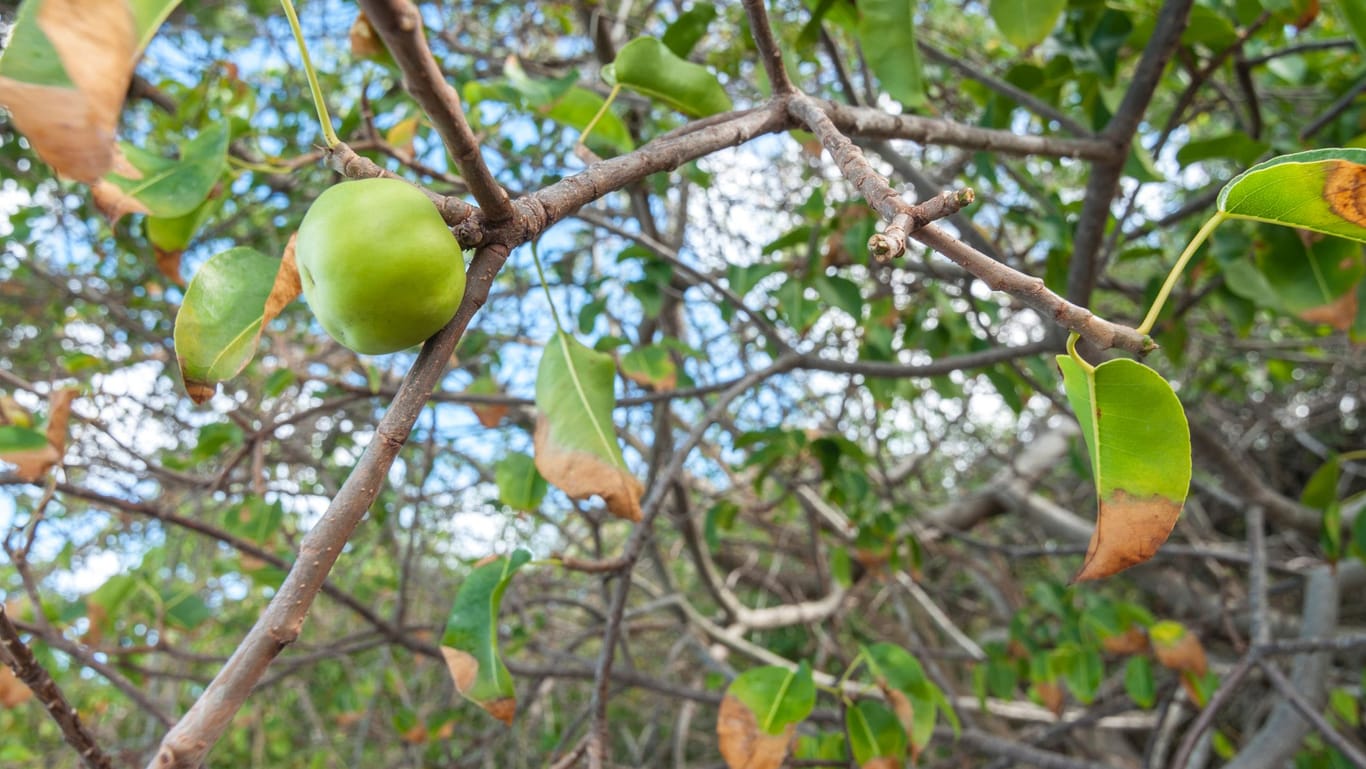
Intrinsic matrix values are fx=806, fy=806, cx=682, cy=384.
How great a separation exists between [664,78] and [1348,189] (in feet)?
2.32

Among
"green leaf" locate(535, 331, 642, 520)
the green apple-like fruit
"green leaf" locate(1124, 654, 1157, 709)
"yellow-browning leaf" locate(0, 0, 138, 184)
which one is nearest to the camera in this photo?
"yellow-browning leaf" locate(0, 0, 138, 184)

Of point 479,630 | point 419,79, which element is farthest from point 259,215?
point 419,79

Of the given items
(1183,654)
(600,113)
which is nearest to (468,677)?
(600,113)

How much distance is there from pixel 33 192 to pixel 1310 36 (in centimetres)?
419

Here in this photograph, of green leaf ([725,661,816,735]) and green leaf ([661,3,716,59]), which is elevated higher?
green leaf ([661,3,716,59])

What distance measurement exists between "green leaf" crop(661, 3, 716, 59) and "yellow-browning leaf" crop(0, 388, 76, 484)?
1110 millimetres

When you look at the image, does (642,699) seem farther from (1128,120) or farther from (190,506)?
(1128,120)

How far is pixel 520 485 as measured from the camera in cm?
140

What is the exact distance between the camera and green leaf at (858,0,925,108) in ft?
3.84

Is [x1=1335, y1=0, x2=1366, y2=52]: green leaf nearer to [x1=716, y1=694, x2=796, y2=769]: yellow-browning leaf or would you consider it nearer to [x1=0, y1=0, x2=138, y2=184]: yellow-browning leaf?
[x1=716, y1=694, x2=796, y2=769]: yellow-browning leaf

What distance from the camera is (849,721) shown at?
50.9 inches

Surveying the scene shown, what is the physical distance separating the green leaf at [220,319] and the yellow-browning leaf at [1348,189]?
0.81 metres

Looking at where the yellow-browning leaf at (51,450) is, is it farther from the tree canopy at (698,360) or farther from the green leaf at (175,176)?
the green leaf at (175,176)

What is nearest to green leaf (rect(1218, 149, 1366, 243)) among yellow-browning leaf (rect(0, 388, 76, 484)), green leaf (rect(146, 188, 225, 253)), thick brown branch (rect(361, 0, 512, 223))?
thick brown branch (rect(361, 0, 512, 223))
